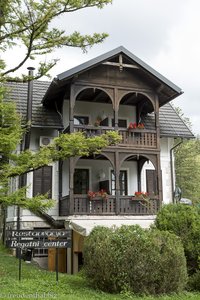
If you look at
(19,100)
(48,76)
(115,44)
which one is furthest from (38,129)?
(48,76)

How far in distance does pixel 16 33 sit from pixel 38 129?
7858 mm

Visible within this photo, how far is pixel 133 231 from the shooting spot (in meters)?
9.74

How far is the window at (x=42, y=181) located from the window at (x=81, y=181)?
138cm

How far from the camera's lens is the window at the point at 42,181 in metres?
18.2

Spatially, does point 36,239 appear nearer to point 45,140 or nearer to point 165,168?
point 45,140

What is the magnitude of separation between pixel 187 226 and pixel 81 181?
894 cm

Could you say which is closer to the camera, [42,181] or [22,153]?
[22,153]

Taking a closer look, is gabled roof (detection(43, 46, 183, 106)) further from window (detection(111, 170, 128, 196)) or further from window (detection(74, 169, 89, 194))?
window (detection(111, 170, 128, 196))

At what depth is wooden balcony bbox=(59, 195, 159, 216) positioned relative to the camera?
1666 centimetres

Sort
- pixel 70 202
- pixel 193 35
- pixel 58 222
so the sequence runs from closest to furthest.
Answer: pixel 193 35, pixel 70 202, pixel 58 222

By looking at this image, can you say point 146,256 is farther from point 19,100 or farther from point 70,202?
point 19,100

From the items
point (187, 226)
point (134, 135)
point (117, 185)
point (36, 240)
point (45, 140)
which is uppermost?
point (134, 135)

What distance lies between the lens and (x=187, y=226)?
36.3 feet

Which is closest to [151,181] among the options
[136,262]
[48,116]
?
[48,116]
